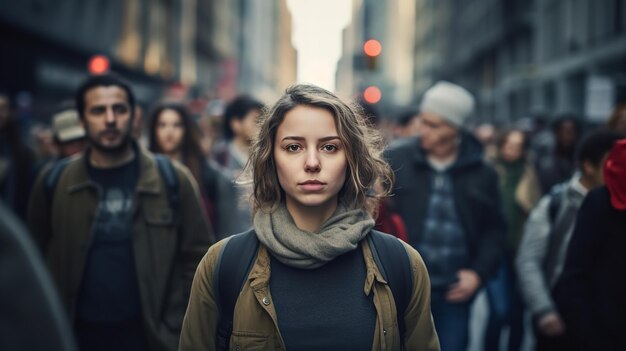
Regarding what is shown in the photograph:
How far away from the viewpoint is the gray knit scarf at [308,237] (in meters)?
2.52

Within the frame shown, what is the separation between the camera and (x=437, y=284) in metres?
5.24

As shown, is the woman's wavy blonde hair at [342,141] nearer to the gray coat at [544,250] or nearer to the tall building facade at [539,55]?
the gray coat at [544,250]

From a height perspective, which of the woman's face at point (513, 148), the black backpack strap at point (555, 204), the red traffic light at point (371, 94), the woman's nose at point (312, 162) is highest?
the red traffic light at point (371, 94)

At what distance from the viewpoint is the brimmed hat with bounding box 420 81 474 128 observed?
5566mm

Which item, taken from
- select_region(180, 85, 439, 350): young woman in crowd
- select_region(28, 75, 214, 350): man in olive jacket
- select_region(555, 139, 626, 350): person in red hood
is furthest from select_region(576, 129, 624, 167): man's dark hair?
select_region(180, 85, 439, 350): young woman in crowd

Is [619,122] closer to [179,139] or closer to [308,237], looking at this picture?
[179,139]

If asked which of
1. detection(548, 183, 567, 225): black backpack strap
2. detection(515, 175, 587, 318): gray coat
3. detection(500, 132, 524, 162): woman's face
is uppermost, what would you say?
detection(500, 132, 524, 162): woman's face

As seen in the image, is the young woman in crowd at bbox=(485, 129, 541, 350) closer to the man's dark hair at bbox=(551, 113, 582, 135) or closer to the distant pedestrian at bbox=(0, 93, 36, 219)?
the man's dark hair at bbox=(551, 113, 582, 135)

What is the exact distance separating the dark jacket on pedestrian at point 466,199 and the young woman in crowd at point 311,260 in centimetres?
259

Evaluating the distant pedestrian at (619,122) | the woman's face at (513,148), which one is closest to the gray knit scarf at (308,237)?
the distant pedestrian at (619,122)

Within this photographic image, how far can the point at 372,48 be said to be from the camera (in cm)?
1827

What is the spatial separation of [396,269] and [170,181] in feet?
7.27

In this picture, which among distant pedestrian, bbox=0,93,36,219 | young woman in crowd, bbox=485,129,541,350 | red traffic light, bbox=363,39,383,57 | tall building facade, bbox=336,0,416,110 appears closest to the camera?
distant pedestrian, bbox=0,93,36,219

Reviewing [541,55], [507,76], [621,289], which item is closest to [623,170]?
[621,289]
